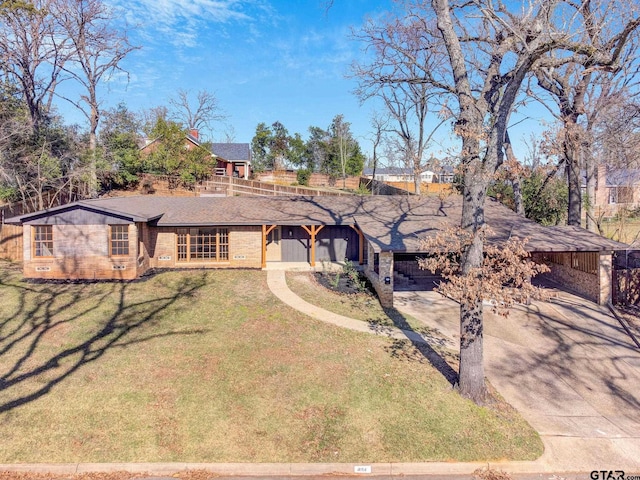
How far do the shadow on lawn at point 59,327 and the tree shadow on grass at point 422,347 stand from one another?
601 centimetres

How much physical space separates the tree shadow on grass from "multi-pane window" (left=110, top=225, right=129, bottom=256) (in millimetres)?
11257

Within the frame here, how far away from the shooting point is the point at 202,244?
18781 millimetres

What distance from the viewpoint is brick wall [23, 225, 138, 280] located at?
16.0 m

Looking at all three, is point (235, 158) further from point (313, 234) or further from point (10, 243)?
point (313, 234)

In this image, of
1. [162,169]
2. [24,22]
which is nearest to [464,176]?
[24,22]

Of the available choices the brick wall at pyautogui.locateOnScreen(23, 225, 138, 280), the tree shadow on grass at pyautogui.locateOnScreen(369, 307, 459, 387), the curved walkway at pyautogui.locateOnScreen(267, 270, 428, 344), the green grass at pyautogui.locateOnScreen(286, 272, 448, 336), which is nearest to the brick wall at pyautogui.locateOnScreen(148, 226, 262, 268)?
the brick wall at pyautogui.locateOnScreen(23, 225, 138, 280)

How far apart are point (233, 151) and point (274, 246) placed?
3067 cm

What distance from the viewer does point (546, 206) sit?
79.9 feet

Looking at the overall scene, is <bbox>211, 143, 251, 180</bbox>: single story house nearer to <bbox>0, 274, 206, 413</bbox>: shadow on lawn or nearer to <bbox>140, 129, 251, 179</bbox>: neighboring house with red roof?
<bbox>140, 129, 251, 179</bbox>: neighboring house with red roof

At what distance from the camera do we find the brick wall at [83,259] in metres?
16.0

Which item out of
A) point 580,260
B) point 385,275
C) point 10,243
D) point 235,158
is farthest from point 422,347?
point 235,158

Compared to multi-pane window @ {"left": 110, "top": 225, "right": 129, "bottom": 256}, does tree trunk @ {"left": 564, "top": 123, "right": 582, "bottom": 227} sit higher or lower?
higher

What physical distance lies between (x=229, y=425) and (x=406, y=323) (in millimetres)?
7246

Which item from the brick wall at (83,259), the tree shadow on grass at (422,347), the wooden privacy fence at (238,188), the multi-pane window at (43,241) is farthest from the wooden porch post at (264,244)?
the wooden privacy fence at (238,188)
